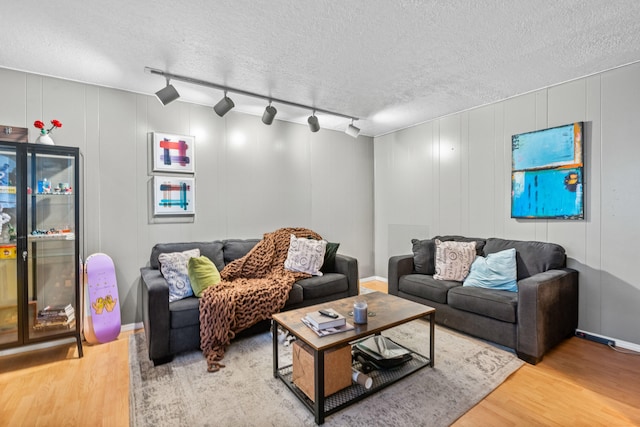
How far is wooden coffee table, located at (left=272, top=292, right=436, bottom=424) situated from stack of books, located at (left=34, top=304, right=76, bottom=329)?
6.21 ft

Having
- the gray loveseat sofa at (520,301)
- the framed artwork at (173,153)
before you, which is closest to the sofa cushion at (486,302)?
the gray loveseat sofa at (520,301)

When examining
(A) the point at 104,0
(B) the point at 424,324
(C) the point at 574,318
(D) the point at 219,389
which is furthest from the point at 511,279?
(A) the point at 104,0

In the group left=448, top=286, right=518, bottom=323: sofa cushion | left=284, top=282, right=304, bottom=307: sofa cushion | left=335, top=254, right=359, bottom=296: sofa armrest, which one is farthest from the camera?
left=335, top=254, right=359, bottom=296: sofa armrest

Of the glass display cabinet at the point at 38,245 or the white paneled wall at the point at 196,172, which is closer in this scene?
the glass display cabinet at the point at 38,245

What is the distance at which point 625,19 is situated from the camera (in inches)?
76.1

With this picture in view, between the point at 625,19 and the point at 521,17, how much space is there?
68 cm

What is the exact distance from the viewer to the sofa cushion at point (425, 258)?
11.3 ft

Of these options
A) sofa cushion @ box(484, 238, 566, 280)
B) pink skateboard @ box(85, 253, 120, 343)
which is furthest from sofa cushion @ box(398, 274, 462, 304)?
pink skateboard @ box(85, 253, 120, 343)

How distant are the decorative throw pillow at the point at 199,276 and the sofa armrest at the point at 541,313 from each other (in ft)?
8.46

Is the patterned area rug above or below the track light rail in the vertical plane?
below

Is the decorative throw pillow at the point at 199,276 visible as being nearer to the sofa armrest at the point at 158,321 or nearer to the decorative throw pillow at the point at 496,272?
the sofa armrest at the point at 158,321

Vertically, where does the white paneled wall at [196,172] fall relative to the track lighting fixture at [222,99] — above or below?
below

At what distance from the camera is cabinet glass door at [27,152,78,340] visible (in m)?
2.50

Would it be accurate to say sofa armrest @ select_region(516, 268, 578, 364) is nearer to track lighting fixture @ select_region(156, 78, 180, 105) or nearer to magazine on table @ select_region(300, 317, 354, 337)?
magazine on table @ select_region(300, 317, 354, 337)
